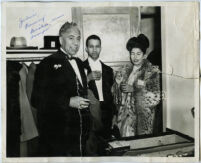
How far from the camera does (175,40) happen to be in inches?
45.0

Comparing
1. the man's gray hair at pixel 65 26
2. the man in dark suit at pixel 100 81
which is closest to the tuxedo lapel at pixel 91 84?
the man in dark suit at pixel 100 81

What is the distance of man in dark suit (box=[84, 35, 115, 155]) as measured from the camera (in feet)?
3.75

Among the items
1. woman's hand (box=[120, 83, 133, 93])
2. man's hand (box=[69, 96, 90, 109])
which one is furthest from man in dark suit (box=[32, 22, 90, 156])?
woman's hand (box=[120, 83, 133, 93])

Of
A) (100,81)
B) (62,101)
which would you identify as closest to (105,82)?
(100,81)

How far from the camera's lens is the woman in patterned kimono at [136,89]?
1146 millimetres

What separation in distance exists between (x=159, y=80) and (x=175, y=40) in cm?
12

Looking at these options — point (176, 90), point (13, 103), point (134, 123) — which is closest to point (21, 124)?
point (13, 103)

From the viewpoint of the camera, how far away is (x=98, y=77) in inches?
45.1

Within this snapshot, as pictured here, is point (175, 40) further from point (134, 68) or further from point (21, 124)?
point (21, 124)

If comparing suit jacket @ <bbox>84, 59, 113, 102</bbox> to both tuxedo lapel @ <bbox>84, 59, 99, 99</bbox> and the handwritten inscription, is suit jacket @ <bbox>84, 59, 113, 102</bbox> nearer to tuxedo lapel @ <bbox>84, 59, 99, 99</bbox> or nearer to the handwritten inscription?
tuxedo lapel @ <bbox>84, 59, 99, 99</bbox>
